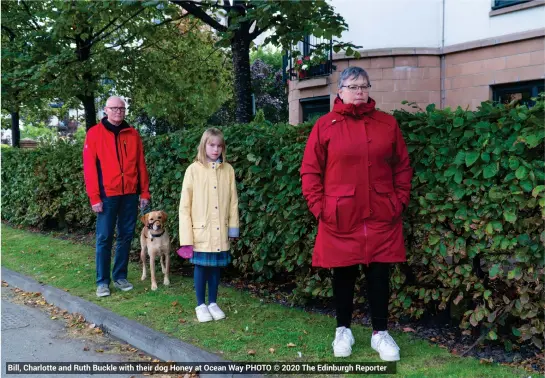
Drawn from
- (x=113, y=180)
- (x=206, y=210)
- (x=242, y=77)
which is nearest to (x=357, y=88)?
(x=206, y=210)

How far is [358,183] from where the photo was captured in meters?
3.97

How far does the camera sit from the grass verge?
4.04 metres

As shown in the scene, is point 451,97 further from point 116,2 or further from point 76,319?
point 76,319

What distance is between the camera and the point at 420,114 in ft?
14.5

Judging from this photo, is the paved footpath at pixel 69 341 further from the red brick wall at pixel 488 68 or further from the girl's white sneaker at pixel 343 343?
the red brick wall at pixel 488 68

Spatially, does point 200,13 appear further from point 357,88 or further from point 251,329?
point 251,329

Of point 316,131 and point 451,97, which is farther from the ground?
point 451,97

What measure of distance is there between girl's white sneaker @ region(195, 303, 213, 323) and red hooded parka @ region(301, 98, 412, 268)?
1.63m

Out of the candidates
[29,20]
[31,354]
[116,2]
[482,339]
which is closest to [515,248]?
[482,339]

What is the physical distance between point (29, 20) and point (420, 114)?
11594 millimetres

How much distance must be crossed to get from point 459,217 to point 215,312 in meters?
2.55

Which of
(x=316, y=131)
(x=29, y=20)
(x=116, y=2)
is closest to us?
(x=316, y=131)

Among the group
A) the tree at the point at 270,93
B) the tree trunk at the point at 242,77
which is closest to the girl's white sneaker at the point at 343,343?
the tree trunk at the point at 242,77

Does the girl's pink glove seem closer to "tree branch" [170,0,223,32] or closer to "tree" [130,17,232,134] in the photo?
"tree branch" [170,0,223,32]
